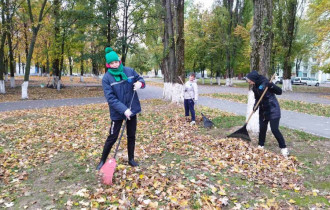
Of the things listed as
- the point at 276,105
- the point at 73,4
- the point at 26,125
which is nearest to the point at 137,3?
the point at 73,4

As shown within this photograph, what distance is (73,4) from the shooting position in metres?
21.0

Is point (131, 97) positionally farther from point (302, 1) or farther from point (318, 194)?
point (302, 1)

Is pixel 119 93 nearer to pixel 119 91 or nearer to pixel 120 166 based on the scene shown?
pixel 119 91

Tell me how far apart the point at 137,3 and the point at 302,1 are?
55.9 feet

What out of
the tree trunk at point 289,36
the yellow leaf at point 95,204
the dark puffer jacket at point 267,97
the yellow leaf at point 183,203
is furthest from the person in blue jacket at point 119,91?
the tree trunk at point 289,36

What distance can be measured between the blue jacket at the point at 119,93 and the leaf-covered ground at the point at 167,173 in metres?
1.09

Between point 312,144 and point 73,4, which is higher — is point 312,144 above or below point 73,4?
below

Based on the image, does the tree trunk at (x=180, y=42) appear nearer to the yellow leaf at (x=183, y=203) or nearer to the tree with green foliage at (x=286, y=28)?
the yellow leaf at (x=183, y=203)

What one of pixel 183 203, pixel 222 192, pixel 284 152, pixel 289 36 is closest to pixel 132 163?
pixel 183 203

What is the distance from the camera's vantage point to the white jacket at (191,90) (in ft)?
26.2

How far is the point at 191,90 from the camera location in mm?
8062

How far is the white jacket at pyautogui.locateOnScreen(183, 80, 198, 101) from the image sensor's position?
799cm

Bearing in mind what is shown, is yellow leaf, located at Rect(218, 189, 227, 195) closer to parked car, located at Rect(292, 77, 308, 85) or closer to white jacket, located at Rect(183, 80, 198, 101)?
white jacket, located at Rect(183, 80, 198, 101)

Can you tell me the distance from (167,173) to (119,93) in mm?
1631
